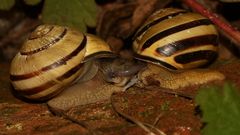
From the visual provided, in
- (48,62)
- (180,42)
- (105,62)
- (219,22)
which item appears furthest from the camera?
(219,22)

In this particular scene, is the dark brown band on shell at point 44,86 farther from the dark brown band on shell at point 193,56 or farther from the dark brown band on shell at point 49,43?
the dark brown band on shell at point 193,56

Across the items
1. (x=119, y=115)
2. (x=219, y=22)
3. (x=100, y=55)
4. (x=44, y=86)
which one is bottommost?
(x=119, y=115)

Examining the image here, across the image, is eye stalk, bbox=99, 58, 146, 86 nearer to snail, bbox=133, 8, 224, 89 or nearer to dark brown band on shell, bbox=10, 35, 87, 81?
snail, bbox=133, 8, 224, 89

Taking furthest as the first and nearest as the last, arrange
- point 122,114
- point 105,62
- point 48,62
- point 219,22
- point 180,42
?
point 219,22
point 105,62
point 180,42
point 48,62
point 122,114

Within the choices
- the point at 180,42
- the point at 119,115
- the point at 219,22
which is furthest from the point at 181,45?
the point at 119,115

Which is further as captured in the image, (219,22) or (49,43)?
(219,22)

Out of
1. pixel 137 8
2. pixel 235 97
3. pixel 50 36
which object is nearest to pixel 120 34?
pixel 137 8

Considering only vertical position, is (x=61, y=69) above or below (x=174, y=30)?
below

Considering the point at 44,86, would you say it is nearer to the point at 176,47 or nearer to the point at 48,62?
the point at 48,62
